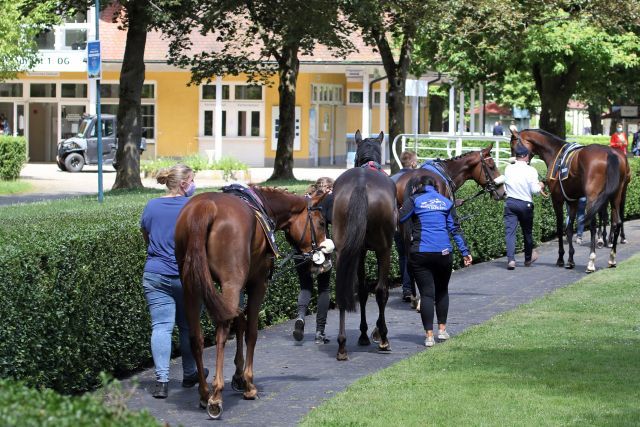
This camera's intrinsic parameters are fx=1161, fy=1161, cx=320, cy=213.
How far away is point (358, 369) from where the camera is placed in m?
10.6

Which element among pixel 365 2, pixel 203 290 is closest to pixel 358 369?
pixel 203 290

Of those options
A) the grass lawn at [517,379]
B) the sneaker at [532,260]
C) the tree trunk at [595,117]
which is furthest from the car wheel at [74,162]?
the tree trunk at [595,117]

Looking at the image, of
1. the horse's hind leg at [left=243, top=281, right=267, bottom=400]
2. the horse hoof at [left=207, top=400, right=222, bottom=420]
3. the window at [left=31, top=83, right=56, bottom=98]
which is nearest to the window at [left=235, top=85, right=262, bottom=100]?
the window at [left=31, top=83, right=56, bottom=98]

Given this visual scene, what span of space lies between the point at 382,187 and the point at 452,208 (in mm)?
1012

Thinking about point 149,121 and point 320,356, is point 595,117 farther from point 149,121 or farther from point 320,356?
point 320,356

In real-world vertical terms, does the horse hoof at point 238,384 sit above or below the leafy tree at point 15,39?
below

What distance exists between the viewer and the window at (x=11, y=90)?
2012 inches

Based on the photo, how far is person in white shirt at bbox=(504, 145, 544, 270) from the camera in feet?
59.8

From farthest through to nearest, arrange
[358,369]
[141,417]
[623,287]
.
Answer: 1. [623,287]
2. [358,369]
3. [141,417]

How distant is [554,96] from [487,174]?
926 inches

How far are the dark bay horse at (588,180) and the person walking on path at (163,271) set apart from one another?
Result: 982 centimetres

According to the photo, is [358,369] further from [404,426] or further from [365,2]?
[365,2]

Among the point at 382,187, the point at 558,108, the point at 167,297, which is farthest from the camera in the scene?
the point at 558,108

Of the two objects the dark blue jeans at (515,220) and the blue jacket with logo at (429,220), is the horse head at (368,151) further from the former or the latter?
the dark blue jeans at (515,220)
